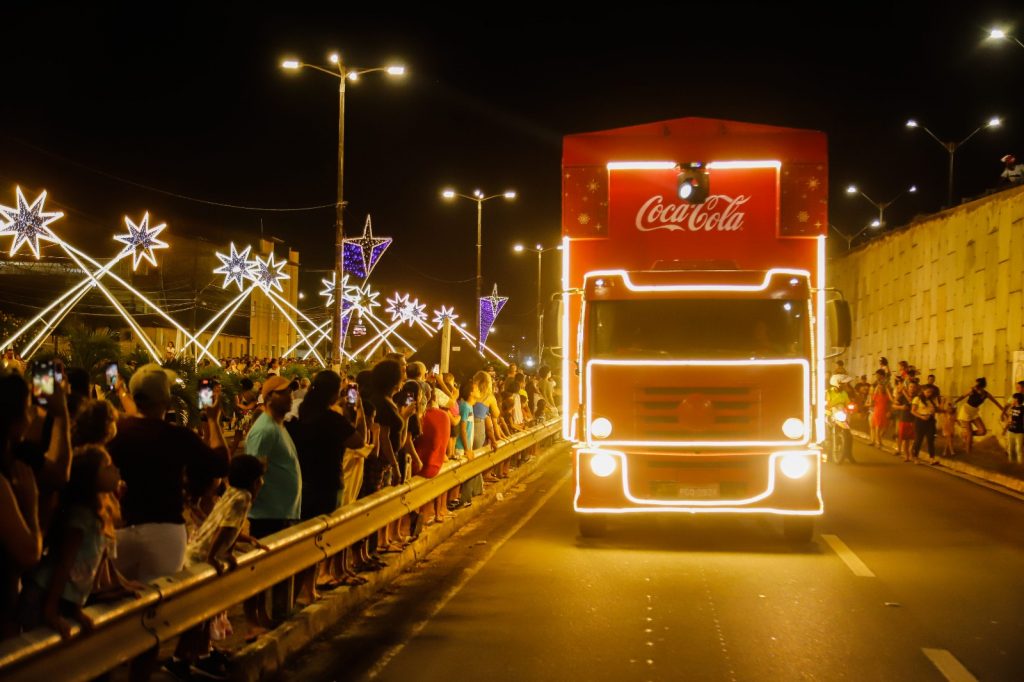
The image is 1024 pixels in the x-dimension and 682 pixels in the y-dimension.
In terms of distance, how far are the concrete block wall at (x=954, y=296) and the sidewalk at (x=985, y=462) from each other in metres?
1.04

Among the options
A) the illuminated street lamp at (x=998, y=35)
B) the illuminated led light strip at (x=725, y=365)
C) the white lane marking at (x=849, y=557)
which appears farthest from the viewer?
the illuminated street lamp at (x=998, y=35)

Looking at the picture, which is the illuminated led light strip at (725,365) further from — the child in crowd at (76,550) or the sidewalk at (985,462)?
the sidewalk at (985,462)

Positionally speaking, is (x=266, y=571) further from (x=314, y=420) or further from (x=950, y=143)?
(x=950, y=143)

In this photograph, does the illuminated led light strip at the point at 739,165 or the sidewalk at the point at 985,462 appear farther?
the sidewalk at the point at 985,462

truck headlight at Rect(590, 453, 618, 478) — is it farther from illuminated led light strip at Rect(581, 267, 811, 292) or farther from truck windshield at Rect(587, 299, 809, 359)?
illuminated led light strip at Rect(581, 267, 811, 292)

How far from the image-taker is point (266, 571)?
7.12 meters

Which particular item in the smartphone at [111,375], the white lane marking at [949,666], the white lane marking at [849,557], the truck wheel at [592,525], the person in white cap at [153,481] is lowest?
the white lane marking at [949,666]

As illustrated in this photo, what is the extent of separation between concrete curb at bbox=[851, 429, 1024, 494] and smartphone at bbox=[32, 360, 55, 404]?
17553mm

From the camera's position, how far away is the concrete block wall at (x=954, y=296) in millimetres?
29406

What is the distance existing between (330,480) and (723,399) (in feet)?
15.0

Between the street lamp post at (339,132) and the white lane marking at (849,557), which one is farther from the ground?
the street lamp post at (339,132)

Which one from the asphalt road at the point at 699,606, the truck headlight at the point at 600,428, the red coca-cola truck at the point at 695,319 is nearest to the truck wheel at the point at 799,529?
the red coca-cola truck at the point at 695,319

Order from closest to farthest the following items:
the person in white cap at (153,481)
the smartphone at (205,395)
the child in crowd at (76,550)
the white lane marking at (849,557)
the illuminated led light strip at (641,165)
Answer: the child in crowd at (76,550) → the person in white cap at (153,481) → the smartphone at (205,395) → the white lane marking at (849,557) → the illuminated led light strip at (641,165)

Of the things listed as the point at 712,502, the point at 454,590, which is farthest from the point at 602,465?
the point at 454,590
